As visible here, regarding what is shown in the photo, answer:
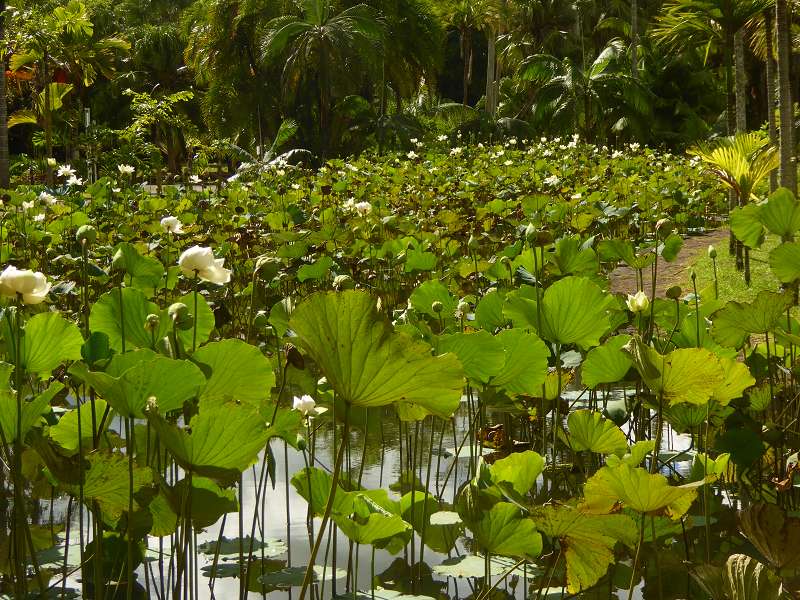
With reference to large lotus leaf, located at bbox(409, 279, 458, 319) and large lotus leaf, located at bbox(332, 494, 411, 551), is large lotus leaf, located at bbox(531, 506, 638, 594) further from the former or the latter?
large lotus leaf, located at bbox(409, 279, 458, 319)

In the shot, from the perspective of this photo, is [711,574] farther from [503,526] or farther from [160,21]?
[160,21]

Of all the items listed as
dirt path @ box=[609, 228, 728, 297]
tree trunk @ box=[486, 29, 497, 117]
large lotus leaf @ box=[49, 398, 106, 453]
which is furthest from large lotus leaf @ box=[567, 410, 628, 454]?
tree trunk @ box=[486, 29, 497, 117]

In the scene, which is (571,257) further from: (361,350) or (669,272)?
(669,272)

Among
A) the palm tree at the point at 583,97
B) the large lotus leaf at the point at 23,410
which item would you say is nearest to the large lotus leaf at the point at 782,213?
the large lotus leaf at the point at 23,410

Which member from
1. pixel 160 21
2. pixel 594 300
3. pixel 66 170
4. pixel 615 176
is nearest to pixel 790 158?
pixel 615 176

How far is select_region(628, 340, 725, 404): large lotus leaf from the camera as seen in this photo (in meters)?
1.63

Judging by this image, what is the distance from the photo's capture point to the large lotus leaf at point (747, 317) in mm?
2186

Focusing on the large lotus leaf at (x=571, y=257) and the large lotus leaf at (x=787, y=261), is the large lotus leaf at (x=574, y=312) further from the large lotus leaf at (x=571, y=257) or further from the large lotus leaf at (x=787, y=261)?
the large lotus leaf at (x=571, y=257)

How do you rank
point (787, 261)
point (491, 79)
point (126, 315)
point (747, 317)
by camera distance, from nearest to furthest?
point (126, 315) < point (747, 317) < point (787, 261) < point (491, 79)

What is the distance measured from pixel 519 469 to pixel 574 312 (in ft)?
1.65

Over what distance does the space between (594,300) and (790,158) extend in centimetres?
539

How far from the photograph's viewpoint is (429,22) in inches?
827

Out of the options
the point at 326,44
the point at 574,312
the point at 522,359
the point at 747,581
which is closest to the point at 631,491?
the point at 747,581

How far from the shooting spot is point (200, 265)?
1641mm
